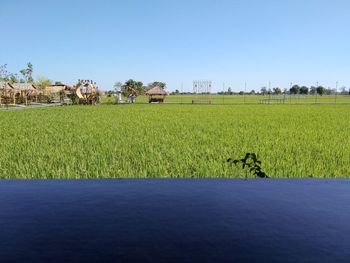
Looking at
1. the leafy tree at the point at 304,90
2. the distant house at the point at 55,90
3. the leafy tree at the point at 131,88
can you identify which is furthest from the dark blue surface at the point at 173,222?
the leafy tree at the point at 304,90

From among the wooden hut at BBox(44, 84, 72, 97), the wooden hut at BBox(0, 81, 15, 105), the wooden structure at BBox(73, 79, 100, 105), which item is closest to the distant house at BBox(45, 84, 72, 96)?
the wooden hut at BBox(44, 84, 72, 97)

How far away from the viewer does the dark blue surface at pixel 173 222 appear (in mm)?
1183

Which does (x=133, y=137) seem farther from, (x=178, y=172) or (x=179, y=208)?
(x=179, y=208)

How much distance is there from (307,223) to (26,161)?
637 centimetres

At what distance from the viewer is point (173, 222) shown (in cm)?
155

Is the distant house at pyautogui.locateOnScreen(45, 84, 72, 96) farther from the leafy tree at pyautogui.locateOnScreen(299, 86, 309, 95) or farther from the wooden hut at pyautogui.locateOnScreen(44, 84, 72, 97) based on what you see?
the leafy tree at pyautogui.locateOnScreen(299, 86, 309, 95)

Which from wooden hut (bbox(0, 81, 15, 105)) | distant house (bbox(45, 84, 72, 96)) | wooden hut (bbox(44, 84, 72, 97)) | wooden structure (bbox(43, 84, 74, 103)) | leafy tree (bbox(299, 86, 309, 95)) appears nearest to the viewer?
wooden hut (bbox(0, 81, 15, 105))

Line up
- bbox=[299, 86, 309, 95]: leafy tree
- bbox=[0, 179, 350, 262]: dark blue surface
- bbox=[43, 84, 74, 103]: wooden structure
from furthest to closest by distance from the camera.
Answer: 1. bbox=[299, 86, 309, 95]: leafy tree
2. bbox=[43, 84, 74, 103]: wooden structure
3. bbox=[0, 179, 350, 262]: dark blue surface

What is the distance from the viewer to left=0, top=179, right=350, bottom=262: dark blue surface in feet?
3.88

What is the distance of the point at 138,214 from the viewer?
1.67 meters

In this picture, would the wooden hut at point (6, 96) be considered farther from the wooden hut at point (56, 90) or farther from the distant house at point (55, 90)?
the distant house at point (55, 90)

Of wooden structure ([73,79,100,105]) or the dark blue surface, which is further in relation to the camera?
wooden structure ([73,79,100,105])

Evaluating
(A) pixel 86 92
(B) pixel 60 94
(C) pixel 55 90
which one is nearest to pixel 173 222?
(A) pixel 86 92

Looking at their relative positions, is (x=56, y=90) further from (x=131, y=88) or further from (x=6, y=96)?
(x=6, y=96)
